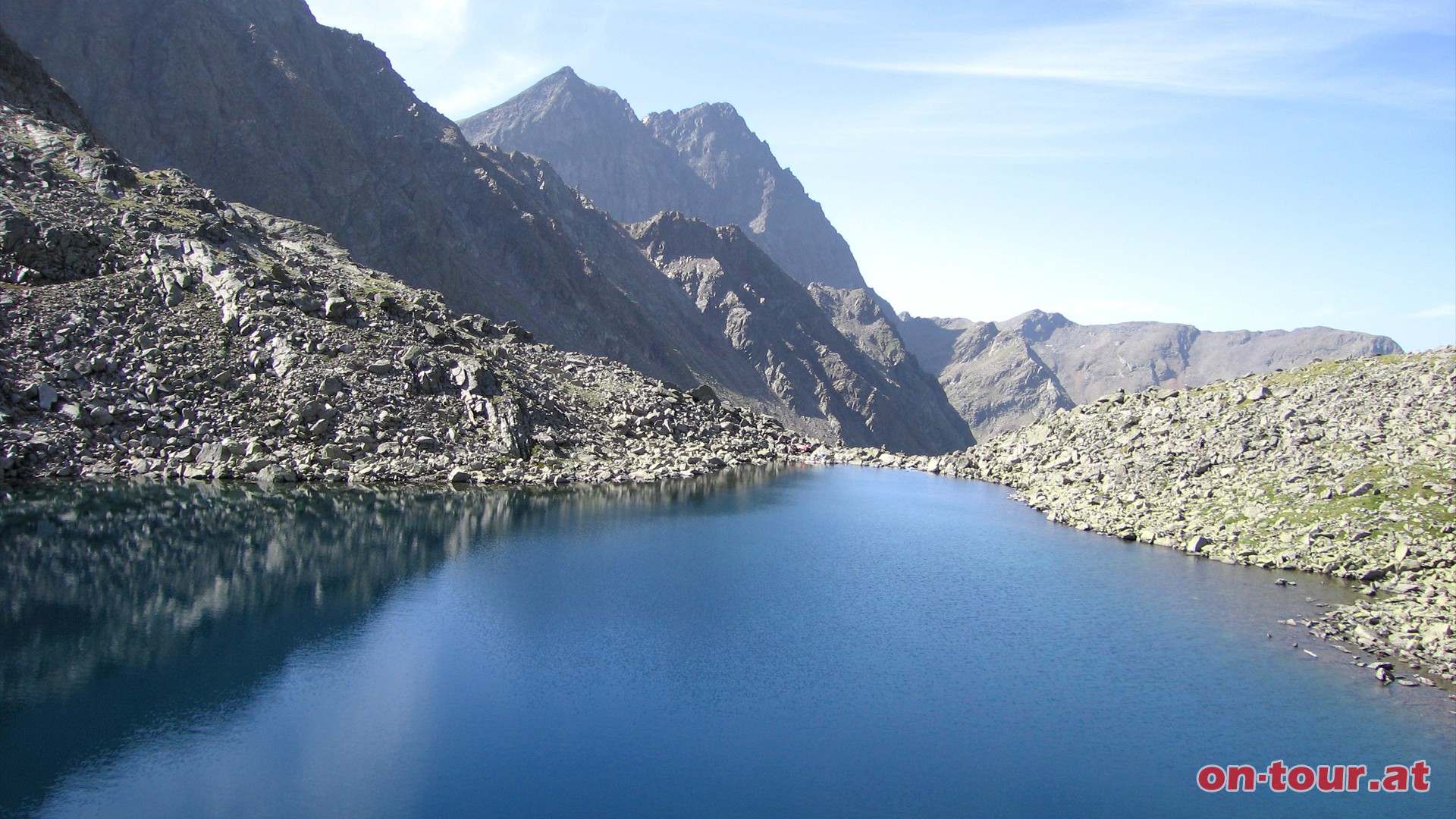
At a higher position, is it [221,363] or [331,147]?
[331,147]

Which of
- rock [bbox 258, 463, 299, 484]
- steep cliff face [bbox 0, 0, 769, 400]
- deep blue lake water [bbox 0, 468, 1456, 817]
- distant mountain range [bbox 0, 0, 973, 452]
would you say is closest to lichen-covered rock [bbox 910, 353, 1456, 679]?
deep blue lake water [bbox 0, 468, 1456, 817]

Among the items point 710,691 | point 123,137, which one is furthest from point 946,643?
point 123,137

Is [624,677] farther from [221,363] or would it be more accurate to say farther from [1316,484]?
[221,363]

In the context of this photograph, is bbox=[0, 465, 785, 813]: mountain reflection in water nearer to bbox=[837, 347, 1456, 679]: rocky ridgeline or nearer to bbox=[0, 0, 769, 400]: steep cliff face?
bbox=[837, 347, 1456, 679]: rocky ridgeline

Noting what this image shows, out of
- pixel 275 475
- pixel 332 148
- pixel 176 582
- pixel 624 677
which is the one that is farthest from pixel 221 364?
pixel 332 148

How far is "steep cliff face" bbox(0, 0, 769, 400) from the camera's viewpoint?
5285 inches

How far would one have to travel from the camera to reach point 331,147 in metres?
155

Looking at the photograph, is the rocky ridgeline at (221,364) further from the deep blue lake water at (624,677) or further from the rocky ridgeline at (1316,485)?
the rocky ridgeline at (1316,485)

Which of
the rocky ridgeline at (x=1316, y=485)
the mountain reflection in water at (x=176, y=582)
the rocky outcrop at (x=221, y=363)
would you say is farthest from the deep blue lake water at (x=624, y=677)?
the rocky outcrop at (x=221, y=363)

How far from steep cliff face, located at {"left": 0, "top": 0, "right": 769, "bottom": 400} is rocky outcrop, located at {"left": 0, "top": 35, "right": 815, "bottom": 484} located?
138 ft

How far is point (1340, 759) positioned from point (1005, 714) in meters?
11.0

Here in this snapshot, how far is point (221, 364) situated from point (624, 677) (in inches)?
2230

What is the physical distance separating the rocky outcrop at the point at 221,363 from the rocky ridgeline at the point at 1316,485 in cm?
4488

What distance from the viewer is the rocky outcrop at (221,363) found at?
217 feet
